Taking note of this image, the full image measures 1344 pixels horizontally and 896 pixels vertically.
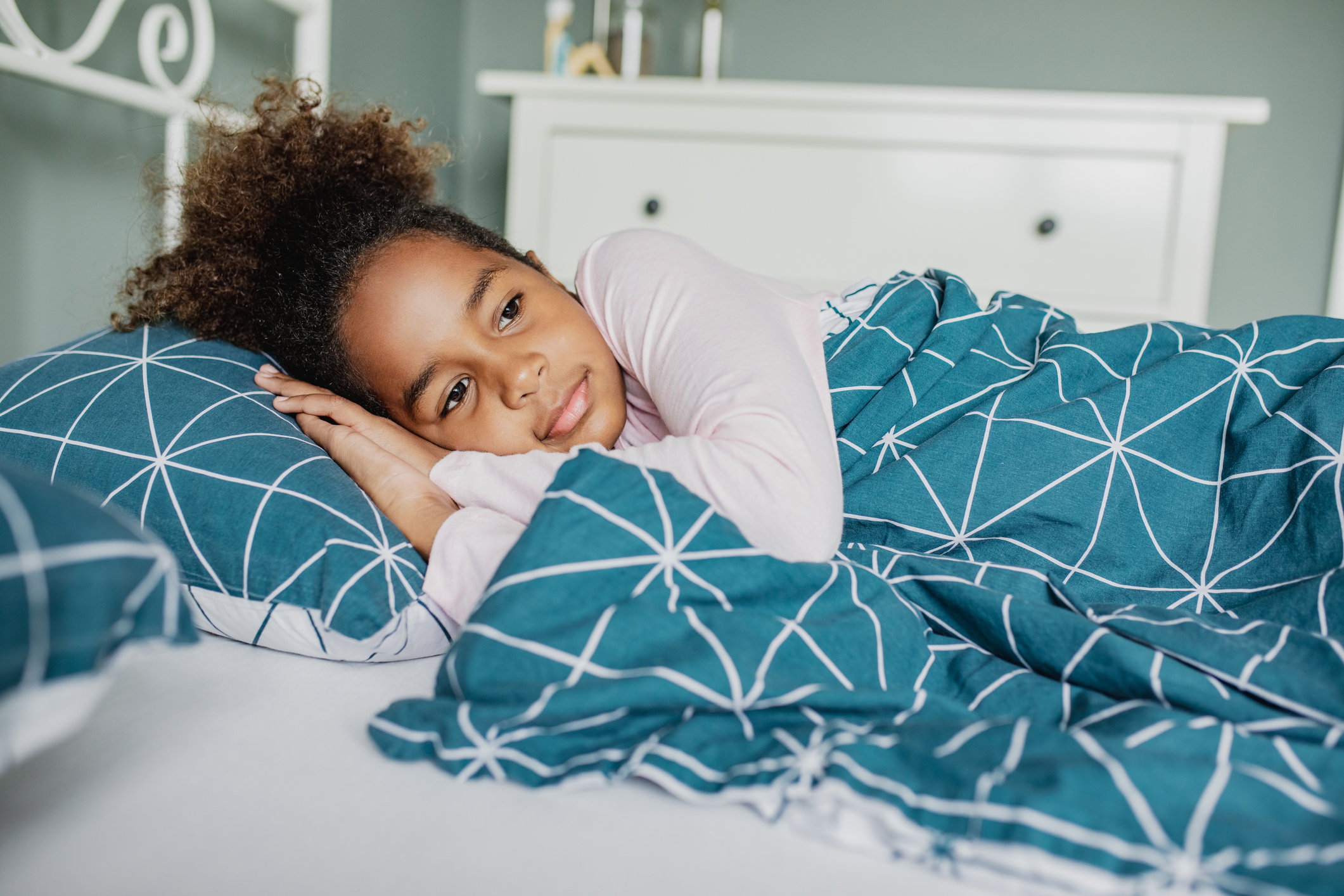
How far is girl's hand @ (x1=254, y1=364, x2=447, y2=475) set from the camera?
76 centimetres

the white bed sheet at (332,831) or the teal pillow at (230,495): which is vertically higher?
the teal pillow at (230,495)

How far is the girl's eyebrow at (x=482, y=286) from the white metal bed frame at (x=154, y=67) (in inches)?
16.2

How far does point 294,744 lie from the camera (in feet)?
1.54

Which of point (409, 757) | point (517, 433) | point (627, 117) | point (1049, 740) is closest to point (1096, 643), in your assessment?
point (1049, 740)

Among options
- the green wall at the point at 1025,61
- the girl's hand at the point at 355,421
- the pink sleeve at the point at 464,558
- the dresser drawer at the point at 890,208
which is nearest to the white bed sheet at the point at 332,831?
the pink sleeve at the point at 464,558

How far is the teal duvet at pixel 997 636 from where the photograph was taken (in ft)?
1.21

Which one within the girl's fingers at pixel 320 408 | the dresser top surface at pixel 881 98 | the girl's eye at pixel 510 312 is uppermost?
the dresser top surface at pixel 881 98

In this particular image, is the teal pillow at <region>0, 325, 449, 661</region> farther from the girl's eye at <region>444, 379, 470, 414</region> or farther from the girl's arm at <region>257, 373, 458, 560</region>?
the girl's eye at <region>444, 379, 470, 414</region>

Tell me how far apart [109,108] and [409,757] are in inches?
39.1

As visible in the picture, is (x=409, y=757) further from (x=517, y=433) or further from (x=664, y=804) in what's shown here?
(x=517, y=433)

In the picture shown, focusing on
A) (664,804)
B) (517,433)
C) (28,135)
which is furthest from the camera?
(28,135)

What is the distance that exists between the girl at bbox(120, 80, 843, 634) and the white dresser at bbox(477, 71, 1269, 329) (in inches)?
29.1

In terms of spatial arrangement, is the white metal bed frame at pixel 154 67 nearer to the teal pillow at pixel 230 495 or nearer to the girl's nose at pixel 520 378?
the teal pillow at pixel 230 495


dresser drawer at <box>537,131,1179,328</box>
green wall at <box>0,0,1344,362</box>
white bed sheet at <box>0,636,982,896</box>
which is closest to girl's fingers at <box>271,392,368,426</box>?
white bed sheet at <box>0,636,982,896</box>
